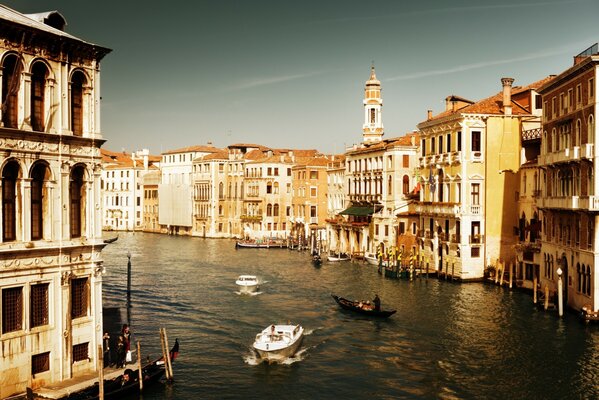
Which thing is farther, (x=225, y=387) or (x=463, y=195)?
(x=463, y=195)

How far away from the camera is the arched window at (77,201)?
1761 centimetres

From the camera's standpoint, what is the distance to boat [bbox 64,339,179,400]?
54.8ft

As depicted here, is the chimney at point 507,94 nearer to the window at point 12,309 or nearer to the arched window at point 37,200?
the arched window at point 37,200

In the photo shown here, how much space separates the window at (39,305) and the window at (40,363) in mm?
772

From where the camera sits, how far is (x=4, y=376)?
52.1 ft

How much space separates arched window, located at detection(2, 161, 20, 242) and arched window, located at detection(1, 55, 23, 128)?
3.40 feet

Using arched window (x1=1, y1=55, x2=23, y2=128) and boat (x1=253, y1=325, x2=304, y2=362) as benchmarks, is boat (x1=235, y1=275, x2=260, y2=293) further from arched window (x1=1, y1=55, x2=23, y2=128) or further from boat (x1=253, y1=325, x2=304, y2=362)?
arched window (x1=1, y1=55, x2=23, y2=128)

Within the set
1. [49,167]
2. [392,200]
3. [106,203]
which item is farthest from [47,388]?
[106,203]

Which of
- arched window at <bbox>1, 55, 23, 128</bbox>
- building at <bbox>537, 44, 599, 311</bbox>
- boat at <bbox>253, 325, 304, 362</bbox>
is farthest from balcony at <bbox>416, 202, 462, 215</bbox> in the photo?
arched window at <bbox>1, 55, 23, 128</bbox>

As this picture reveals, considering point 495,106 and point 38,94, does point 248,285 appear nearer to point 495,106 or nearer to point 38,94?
point 495,106

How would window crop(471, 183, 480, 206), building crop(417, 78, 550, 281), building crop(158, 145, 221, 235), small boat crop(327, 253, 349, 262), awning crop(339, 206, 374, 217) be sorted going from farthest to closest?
building crop(158, 145, 221, 235), awning crop(339, 206, 374, 217), small boat crop(327, 253, 349, 262), window crop(471, 183, 480, 206), building crop(417, 78, 550, 281)

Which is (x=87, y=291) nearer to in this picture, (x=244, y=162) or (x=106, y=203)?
(x=244, y=162)

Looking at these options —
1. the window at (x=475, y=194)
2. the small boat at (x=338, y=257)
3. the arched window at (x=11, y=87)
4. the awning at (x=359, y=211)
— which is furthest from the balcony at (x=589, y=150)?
the awning at (x=359, y=211)

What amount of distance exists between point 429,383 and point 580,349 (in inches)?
252
